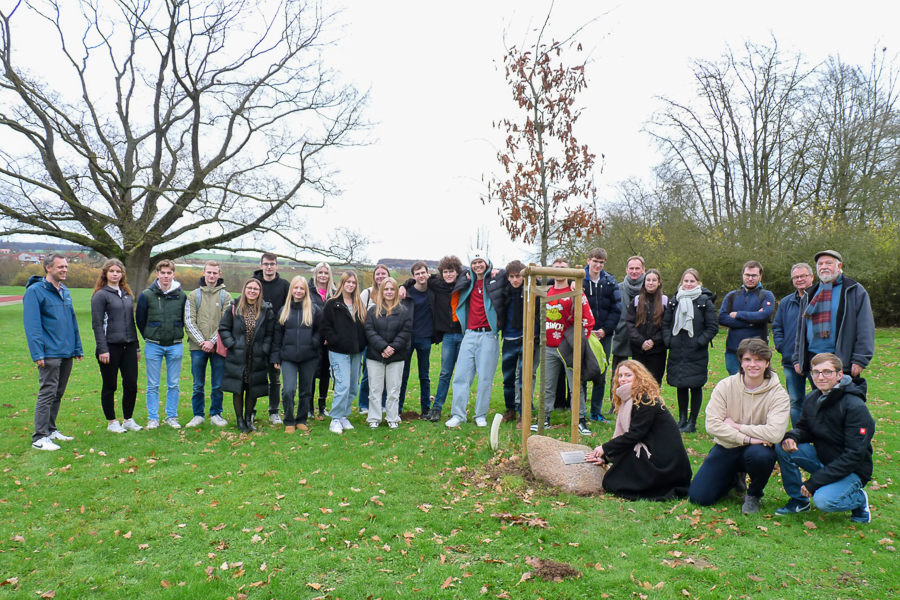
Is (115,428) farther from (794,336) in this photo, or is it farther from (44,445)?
(794,336)

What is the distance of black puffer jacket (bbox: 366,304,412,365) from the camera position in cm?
739

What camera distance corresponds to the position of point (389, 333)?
7.47 m

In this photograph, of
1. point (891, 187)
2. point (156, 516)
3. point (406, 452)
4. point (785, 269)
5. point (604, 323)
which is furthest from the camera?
point (891, 187)

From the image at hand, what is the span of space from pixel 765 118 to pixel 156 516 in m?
25.6

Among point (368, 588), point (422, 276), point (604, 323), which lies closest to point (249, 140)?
point (422, 276)

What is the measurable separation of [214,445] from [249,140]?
20.0m

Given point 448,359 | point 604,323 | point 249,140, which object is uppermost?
point 249,140

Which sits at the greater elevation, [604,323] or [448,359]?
[604,323]

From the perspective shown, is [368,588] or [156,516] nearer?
[368,588]

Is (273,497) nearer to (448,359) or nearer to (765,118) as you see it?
(448,359)

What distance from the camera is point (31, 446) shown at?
21.3 ft

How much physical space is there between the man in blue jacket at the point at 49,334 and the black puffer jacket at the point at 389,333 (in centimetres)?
335

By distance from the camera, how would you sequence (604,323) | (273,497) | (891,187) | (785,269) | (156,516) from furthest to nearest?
1. (891,187)
2. (785,269)
3. (604,323)
4. (273,497)
5. (156,516)

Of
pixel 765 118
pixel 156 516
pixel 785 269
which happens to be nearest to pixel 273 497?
pixel 156 516
